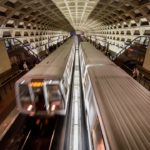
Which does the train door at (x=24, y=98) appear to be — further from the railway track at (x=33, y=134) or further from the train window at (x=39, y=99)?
the railway track at (x=33, y=134)

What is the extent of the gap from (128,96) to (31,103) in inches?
183

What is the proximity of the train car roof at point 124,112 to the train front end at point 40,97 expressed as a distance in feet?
7.55

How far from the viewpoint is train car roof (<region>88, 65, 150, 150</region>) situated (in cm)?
254

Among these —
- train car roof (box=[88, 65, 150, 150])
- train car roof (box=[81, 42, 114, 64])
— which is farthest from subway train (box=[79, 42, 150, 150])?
train car roof (box=[81, 42, 114, 64])

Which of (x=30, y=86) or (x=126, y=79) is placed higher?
(x=126, y=79)

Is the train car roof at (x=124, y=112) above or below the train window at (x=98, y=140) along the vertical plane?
above

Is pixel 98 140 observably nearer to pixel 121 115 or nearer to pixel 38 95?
pixel 121 115

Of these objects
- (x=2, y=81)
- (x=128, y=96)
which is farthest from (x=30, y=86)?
(x=128, y=96)

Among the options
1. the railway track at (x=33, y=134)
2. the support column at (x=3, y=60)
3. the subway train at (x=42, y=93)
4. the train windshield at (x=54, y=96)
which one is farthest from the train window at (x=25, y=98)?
the support column at (x=3, y=60)

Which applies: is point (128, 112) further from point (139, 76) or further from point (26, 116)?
point (139, 76)

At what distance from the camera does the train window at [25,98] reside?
7.16 meters

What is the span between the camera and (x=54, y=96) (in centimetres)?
723

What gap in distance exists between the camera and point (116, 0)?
41.6 feet

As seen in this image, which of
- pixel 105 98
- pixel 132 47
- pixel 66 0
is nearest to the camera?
pixel 105 98
